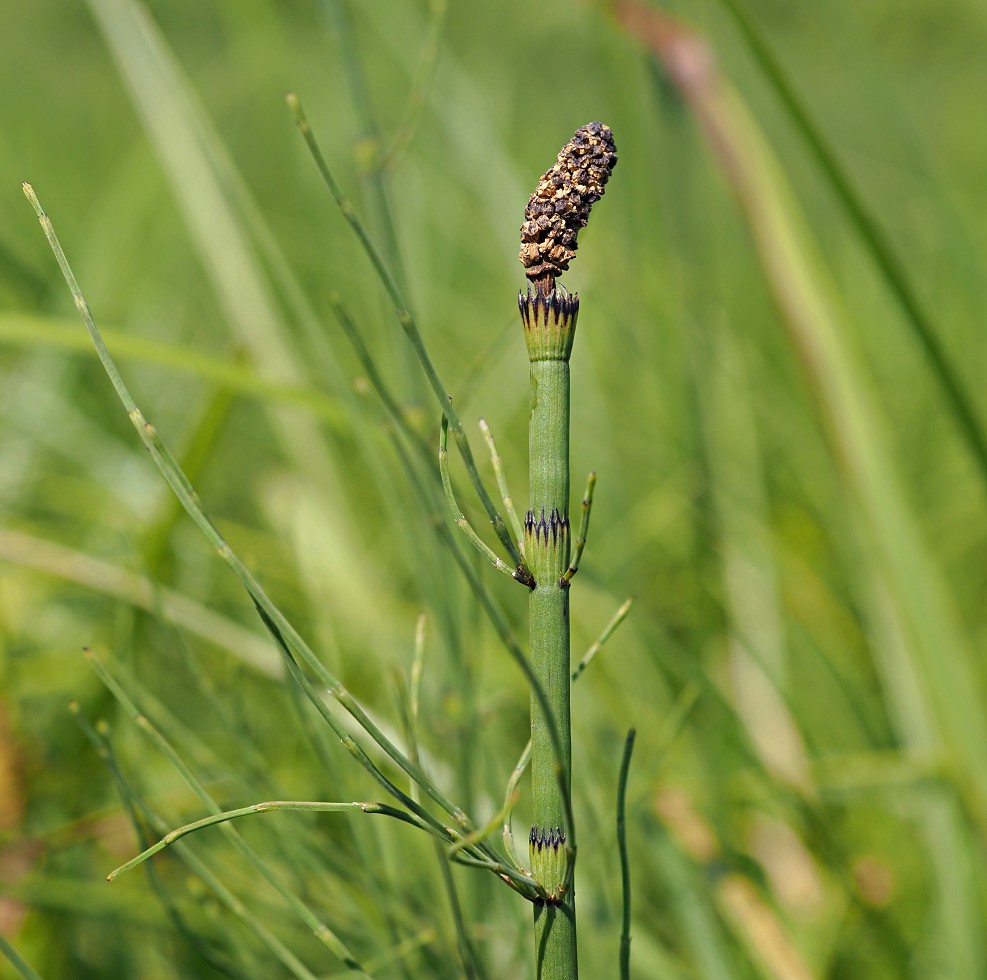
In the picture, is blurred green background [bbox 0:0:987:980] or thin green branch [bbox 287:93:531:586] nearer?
thin green branch [bbox 287:93:531:586]

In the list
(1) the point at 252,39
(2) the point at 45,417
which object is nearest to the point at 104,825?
(2) the point at 45,417

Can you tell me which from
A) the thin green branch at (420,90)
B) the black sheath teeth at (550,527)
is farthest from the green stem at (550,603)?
the thin green branch at (420,90)

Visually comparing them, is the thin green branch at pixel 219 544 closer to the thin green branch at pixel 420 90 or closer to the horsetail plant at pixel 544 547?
the horsetail plant at pixel 544 547

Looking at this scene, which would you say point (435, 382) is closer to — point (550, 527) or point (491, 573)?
point (550, 527)

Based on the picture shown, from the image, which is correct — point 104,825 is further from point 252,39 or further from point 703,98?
point 252,39

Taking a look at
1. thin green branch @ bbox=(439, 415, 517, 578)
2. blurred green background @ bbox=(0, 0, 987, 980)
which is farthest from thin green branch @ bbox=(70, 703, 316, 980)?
thin green branch @ bbox=(439, 415, 517, 578)

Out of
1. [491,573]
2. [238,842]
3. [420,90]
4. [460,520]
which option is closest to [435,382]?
[460,520]

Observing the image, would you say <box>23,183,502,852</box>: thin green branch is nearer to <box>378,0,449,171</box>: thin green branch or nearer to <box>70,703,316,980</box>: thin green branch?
<box>70,703,316,980</box>: thin green branch
